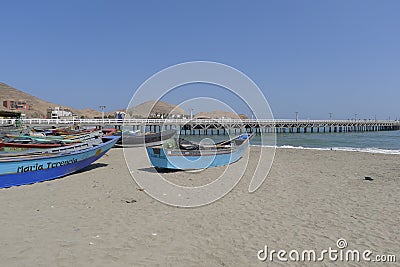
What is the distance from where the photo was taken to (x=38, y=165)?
8.86 m

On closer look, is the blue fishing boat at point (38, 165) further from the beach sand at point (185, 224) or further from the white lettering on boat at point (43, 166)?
the beach sand at point (185, 224)

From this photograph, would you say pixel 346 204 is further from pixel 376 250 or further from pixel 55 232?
pixel 55 232

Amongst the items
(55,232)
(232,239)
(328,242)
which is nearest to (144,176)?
(55,232)

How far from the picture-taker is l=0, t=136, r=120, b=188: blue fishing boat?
26.7ft

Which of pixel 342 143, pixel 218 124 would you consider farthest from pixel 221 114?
pixel 218 124

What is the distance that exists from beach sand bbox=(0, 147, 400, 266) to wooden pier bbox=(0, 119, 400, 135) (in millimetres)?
20717

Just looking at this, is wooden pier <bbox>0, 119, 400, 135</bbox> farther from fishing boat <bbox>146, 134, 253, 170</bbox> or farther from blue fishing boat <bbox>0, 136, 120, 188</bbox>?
blue fishing boat <bbox>0, 136, 120, 188</bbox>

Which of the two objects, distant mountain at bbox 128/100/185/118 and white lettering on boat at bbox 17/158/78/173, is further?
distant mountain at bbox 128/100/185/118

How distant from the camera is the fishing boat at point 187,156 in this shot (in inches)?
419

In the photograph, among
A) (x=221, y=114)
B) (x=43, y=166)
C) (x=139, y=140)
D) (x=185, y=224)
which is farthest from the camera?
(x=221, y=114)

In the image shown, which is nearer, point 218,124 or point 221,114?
point 221,114

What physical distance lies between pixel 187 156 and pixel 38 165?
4.93m

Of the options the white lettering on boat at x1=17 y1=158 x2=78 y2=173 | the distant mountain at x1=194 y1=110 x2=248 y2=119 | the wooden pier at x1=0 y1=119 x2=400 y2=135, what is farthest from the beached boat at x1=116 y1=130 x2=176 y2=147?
the white lettering on boat at x1=17 y1=158 x2=78 y2=173

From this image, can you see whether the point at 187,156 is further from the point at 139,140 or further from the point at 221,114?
the point at 221,114
